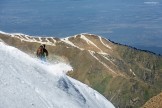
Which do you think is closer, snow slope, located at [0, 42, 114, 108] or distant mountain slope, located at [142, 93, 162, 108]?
snow slope, located at [0, 42, 114, 108]

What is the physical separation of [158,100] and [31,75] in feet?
31.3

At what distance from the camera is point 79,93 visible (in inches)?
737

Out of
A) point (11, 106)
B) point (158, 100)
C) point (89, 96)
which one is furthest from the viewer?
point (158, 100)

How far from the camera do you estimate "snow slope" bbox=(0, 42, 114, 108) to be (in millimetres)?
14570

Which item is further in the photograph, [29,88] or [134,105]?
[134,105]

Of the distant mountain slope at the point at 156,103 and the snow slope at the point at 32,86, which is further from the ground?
the snow slope at the point at 32,86

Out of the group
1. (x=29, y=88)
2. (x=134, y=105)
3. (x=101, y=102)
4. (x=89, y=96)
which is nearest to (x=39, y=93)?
(x=29, y=88)

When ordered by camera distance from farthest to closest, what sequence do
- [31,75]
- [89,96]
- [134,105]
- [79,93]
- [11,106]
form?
[134,105], [89,96], [79,93], [31,75], [11,106]

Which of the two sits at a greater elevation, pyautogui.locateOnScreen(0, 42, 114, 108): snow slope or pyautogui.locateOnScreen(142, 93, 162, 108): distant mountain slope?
pyautogui.locateOnScreen(0, 42, 114, 108): snow slope

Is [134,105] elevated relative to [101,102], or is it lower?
lower

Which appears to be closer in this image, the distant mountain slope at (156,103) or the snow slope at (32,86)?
the snow slope at (32,86)

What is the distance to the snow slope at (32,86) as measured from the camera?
14.6 metres

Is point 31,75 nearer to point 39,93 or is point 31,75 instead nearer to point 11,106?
point 39,93

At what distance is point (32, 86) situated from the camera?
15.9 metres
